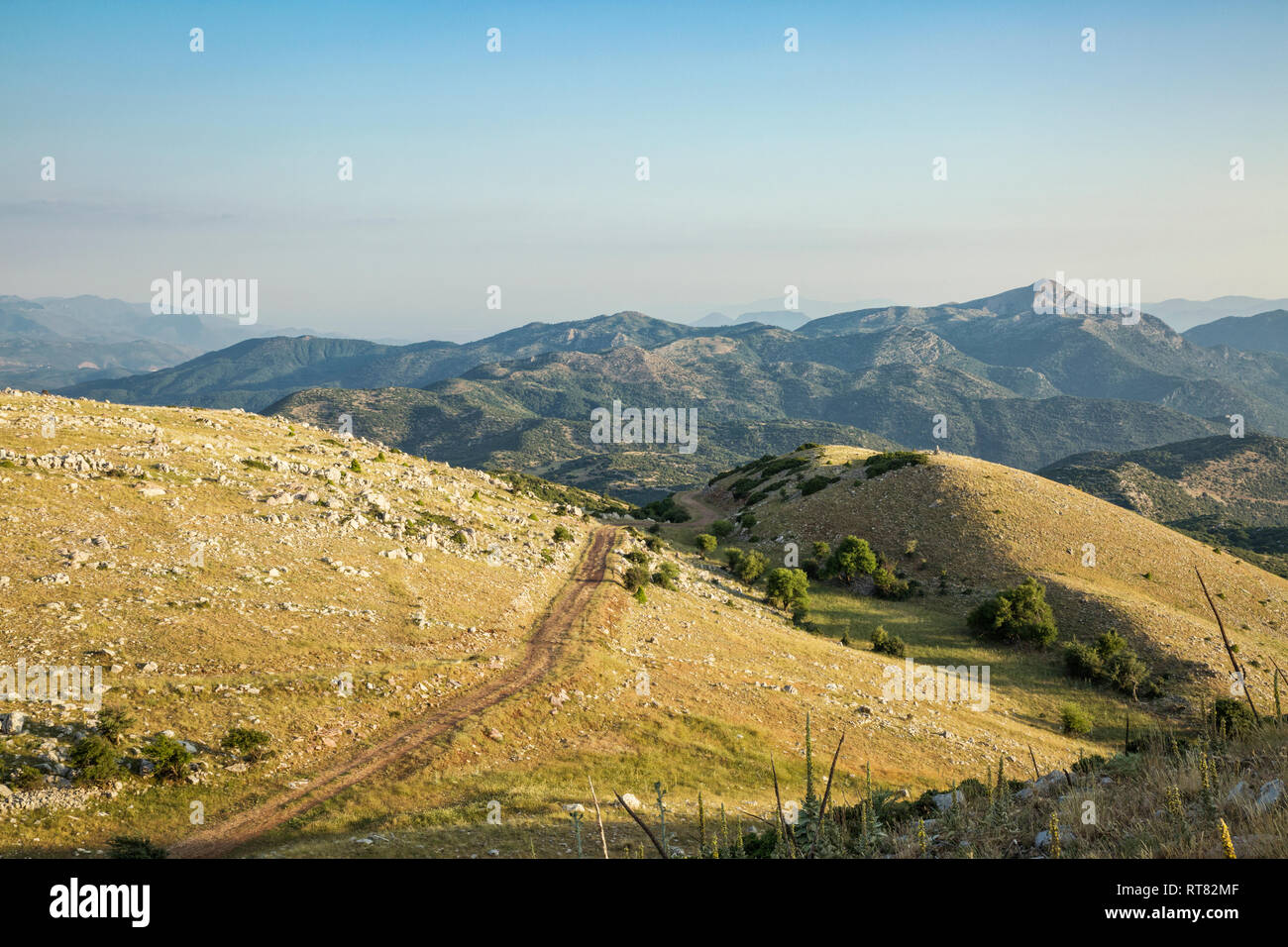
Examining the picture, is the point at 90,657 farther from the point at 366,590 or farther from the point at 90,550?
the point at 366,590

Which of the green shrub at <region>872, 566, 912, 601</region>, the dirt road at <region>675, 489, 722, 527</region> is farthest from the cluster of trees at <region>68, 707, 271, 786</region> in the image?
the dirt road at <region>675, 489, 722, 527</region>

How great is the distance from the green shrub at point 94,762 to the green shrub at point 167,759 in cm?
75

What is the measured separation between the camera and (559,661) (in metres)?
27.7

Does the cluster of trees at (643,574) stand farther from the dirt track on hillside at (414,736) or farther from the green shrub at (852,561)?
the green shrub at (852,561)

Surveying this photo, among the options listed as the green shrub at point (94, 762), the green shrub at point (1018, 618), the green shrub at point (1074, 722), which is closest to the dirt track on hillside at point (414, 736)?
the green shrub at point (94, 762)

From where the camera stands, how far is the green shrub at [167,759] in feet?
56.6

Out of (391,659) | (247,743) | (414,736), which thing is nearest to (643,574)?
(391,659)

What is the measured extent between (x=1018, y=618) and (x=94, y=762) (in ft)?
158

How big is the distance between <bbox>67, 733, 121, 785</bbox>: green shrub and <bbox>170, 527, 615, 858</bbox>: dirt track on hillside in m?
3.03

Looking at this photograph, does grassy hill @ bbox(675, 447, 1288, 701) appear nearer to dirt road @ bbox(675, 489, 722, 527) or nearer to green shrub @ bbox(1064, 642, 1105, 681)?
green shrub @ bbox(1064, 642, 1105, 681)

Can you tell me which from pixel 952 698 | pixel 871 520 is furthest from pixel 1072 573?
pixel 952 698

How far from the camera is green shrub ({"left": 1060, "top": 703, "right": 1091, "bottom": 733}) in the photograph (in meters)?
33.6

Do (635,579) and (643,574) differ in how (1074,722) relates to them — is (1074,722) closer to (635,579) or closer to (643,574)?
(643,574)

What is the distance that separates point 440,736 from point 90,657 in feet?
35.2
